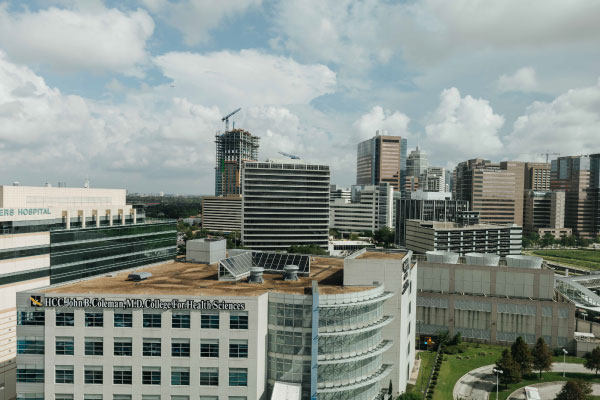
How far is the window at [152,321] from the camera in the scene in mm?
59656

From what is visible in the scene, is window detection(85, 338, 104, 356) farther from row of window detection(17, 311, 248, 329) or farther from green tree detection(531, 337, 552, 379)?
green tree detection(531, 337, 552, 379)

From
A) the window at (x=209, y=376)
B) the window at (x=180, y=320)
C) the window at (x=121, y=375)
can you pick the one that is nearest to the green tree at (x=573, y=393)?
the window at (x=209, y=376)

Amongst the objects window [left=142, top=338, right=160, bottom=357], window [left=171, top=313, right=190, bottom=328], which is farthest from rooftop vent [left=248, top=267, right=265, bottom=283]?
window [left=142, top=338, right=160, bottom=357]

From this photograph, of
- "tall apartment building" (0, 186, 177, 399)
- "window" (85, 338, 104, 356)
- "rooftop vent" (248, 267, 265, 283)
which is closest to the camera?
"window" (85, 338, 104, 356)

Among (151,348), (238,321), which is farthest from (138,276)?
(238,321)

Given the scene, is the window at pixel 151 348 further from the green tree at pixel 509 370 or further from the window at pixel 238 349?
the green tree at pixel 509 370

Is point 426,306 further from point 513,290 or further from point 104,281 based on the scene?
point 104,281

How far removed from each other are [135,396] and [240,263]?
2894cm

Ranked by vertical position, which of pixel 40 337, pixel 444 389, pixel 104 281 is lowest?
pixel 444 389

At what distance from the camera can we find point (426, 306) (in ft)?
370

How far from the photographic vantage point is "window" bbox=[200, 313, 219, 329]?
2341 inches

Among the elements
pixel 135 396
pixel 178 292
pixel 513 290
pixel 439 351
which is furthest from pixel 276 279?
pixel 513 290

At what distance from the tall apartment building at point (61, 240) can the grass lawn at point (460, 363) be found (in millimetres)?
89911

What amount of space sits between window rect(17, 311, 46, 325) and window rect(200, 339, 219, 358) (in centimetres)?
2457
